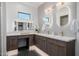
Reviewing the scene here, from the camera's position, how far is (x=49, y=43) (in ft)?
5.94

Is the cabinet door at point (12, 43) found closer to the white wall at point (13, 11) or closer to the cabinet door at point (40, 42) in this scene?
the white wall at point (13, 11)

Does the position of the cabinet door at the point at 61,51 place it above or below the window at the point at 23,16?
below

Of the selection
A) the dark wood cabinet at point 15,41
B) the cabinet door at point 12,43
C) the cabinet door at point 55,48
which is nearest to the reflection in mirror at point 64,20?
the cabinet door at point 55,48

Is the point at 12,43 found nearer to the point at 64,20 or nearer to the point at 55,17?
the point at 55,17

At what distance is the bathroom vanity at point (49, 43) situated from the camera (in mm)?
1413

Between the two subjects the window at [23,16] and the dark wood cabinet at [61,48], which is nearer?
the dark wood cabinet at [61,48]

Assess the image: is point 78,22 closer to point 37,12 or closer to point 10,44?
point 37,12

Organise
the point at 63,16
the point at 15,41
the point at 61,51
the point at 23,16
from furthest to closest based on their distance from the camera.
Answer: the point at 15,41
the point at 23,16
the point at 63,16
the point at 61,51

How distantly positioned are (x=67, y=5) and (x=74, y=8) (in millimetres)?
179

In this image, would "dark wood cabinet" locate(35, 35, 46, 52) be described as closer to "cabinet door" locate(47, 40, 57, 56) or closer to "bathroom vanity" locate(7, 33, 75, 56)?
"bathroom vanity" locate(7, 33, 75, 56)

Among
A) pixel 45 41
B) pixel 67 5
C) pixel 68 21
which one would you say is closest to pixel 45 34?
pixel 45 41

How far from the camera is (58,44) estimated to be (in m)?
1.53

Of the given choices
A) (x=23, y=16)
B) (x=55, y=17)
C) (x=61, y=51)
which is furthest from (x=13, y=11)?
(x=61, y=51)

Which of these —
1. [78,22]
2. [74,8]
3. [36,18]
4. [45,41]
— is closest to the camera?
[78,22]
